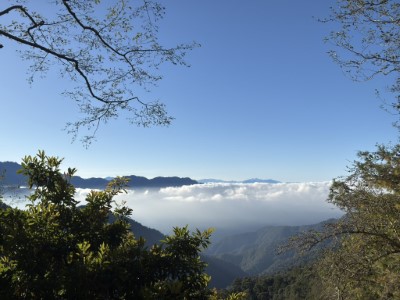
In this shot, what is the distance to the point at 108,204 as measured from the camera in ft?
26.2

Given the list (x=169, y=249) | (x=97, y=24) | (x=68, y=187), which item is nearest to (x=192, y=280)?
(x=169, y=249)

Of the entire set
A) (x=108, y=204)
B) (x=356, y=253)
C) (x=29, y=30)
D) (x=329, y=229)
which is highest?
(x=29, y=30)

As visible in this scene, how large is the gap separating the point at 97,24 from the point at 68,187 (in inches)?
142

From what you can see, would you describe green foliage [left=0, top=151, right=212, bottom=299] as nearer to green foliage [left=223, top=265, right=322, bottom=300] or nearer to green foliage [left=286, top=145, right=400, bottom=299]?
green foliage [left=286, top=145, right=400, bottom=299]

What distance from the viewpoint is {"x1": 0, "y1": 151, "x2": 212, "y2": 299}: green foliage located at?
217 inches

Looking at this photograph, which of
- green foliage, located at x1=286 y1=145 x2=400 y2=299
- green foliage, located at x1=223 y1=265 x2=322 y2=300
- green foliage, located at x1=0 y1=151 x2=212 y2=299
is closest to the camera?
green foliage, located at x1=0 y1=151 x2=212 y2=299

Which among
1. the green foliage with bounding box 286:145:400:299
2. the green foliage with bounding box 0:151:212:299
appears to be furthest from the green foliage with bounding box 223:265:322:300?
the green foliage with bounding box 0:151:212:299

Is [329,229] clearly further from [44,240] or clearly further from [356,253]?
[44,240]

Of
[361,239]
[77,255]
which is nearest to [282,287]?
[361,239]

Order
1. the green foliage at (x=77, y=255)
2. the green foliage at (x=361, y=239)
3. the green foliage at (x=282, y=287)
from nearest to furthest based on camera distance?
the green foliage at (x=77, y=255)
the green foliage at (x=361, y=239)
the green foliage at (x=282, y=287)

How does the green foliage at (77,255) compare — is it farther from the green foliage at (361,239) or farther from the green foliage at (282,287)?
the green foliage at (282,287)

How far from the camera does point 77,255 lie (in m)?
6.38

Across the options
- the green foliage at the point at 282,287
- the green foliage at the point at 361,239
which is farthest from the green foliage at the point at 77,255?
the green foliage at the point at 282,287

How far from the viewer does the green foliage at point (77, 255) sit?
5.51m
